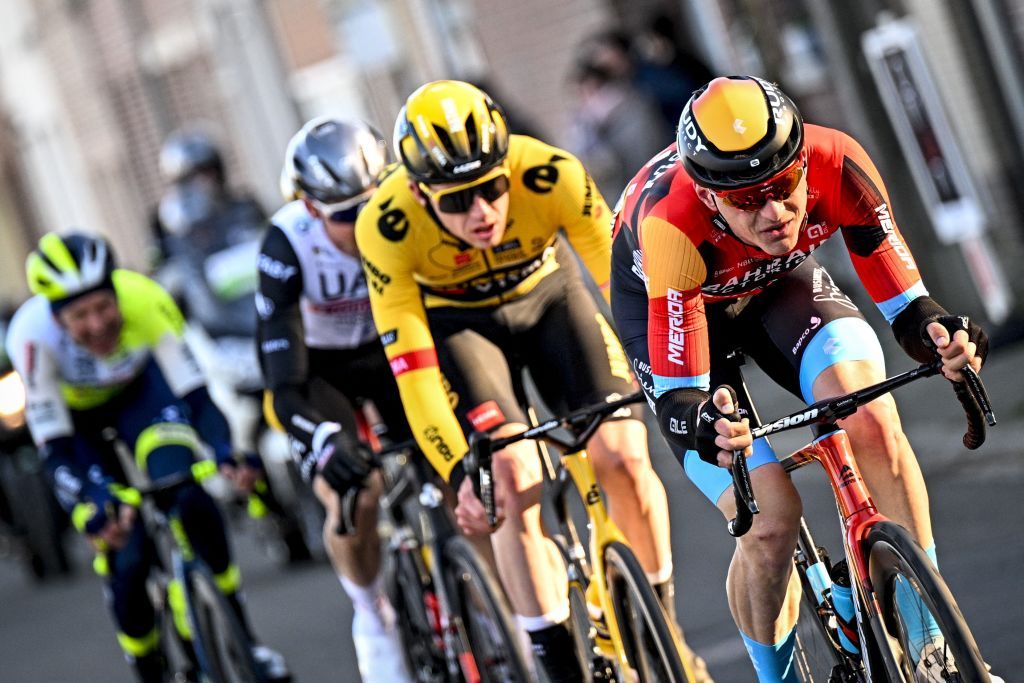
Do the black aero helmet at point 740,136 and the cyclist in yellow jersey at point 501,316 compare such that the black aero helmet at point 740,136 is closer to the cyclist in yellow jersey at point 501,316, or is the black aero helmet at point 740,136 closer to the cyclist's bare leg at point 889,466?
the cyclist's bare leg at point 889,466

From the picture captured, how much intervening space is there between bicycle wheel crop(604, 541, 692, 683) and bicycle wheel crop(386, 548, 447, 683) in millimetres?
1305

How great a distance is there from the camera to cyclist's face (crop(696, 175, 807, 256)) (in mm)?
4664

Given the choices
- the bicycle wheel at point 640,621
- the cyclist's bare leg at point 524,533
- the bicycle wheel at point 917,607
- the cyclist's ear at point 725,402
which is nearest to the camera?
the bicycle wheel at point 917,607

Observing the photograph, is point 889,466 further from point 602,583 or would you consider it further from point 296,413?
point 296,413

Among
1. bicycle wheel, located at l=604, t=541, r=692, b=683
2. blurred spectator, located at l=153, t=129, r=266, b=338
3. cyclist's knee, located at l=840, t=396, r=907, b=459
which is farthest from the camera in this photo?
blurred spectator, located at l=153, t=129, r=266, b=338

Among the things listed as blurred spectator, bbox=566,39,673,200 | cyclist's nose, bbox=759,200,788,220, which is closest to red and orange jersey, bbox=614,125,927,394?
cyclist's nose, bbox=759,200,788,220

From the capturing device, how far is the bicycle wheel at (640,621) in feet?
17.4

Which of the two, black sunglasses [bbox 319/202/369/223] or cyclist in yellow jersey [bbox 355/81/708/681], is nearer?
cyclist in yellow jersey [bbox 355/81/708/681]

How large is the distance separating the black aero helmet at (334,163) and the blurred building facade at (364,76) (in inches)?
199

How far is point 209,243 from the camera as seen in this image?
13.6 meters

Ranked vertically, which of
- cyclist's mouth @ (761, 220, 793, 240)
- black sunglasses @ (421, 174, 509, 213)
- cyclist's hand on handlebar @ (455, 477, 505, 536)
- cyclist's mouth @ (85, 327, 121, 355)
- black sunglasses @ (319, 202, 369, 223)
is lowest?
cyclist's hand on handlebar @ (455, 477, 505, 536)

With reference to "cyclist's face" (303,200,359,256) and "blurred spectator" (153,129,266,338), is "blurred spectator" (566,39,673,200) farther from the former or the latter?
"cyclist's face" (303,200,359,256)

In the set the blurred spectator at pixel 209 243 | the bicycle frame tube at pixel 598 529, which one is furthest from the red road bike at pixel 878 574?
the blurred spectator at pixel 209 243

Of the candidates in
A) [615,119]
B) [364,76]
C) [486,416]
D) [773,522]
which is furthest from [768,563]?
[364,76]
